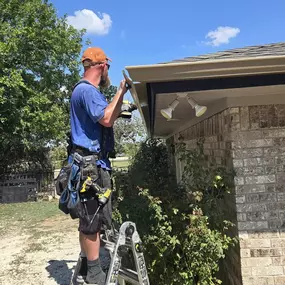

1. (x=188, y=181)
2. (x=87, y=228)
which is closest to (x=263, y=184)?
(x=188, y=181)

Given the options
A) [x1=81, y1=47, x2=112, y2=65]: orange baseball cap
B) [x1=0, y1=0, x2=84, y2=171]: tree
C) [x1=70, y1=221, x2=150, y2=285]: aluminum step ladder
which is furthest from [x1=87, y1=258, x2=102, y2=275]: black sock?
[x1=0, y1=0, x2=84, y2=171]: tree

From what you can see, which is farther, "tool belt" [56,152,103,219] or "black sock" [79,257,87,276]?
"black sock" [79,257,87,276]

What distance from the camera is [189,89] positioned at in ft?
9.10

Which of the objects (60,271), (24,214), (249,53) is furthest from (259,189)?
(24,214)

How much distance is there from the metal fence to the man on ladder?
39.3 feet

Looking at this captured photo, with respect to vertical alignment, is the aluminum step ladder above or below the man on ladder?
below

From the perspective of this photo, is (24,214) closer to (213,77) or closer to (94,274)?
(94,274)

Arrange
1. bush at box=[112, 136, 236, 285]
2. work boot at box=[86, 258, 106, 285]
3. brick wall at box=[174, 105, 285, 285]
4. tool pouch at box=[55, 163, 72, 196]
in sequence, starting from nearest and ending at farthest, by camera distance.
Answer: work boot at box=[86, 258, 106, 285] < tool pouch at box=[55, 163, 72, 196] < bush at box=[112, 136, 236, 285] < brick wall at box=[174, 105, 285, 285]

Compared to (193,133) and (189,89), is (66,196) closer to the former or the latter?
(189,89)

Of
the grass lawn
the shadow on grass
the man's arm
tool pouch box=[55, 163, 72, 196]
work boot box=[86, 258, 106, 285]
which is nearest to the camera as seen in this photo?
the man's arm

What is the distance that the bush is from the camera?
3.15 meters

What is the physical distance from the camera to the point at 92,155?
2814 mm

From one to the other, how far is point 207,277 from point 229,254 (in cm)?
75

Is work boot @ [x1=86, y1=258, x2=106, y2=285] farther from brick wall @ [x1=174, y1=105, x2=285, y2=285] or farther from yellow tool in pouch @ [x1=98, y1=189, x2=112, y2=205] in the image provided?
brick wall @ [x1=174, y1=105, x2=285, y2=285]
